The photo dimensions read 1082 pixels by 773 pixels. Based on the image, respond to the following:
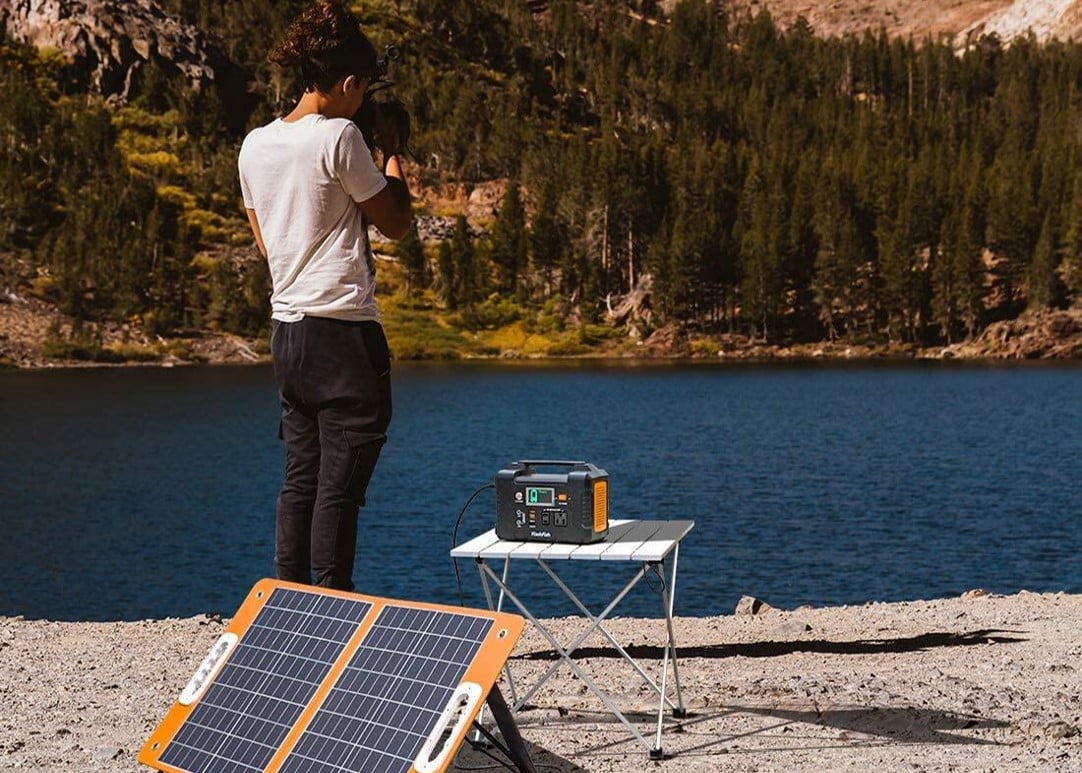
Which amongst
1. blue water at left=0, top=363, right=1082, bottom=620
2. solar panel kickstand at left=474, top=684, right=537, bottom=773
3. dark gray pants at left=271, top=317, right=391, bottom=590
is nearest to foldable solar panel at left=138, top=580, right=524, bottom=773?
solar panel kickstand at left=474, top=684, right=537, bottom=773

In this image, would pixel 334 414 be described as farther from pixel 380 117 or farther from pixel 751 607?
pixel 751 607

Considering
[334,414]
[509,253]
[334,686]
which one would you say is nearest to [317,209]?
[334,414]

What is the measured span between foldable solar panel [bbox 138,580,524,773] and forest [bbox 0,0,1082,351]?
350 ft

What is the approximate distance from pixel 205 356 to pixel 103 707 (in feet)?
336

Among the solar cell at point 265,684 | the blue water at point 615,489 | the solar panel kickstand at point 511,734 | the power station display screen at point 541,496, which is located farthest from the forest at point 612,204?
the solar panel kickstand at point 511,734

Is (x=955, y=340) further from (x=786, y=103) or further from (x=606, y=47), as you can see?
(x=606, y=47)

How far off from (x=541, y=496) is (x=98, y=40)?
145m

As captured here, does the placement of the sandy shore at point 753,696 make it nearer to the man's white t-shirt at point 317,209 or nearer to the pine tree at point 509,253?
the man's white t-shirt at point 317,209

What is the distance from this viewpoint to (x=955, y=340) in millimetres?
111875

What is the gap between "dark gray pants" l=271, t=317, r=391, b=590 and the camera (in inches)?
228

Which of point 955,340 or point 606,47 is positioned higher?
point 606,47

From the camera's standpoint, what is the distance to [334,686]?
5.11 m

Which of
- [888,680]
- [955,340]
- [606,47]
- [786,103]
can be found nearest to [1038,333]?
[955,340]

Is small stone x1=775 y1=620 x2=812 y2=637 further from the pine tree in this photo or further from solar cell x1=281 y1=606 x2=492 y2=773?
the pine tree
